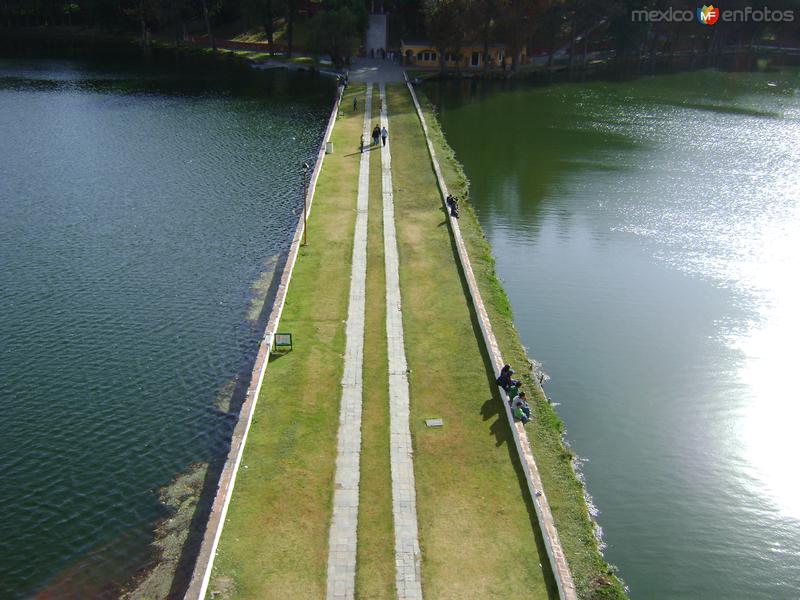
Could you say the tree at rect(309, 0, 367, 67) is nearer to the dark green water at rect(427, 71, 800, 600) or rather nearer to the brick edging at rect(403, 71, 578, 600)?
the dark green water at rect(427, 71, 800, 600)

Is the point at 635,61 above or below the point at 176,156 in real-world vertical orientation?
above

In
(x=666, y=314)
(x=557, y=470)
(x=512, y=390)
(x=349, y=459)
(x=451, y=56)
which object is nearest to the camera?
(x=349, y=459)

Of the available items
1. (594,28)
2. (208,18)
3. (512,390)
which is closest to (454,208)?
(512,390)

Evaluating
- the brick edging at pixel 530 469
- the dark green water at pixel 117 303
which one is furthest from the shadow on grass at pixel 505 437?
the dark green water at pixel 117 303

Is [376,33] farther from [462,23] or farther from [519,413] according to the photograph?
[519,413]

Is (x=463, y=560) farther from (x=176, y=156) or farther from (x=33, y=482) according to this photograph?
(x=176, y=156)

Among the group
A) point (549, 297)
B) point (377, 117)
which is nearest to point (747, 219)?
point (549, 297)

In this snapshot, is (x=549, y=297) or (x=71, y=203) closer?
(x=549, y=297)

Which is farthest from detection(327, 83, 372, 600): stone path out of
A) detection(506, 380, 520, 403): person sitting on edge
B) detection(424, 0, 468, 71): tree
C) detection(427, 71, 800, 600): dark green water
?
detection(424, 0, 468, 71): tree
